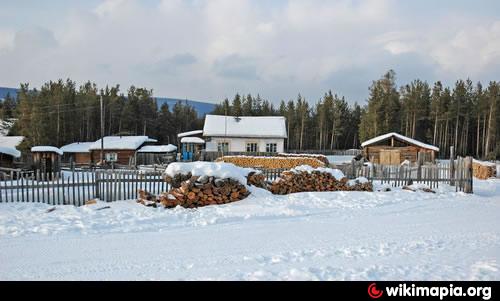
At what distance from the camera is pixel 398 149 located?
4112cm

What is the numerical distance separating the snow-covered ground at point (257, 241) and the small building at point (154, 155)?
26550mm

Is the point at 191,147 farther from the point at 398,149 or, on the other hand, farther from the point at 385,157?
the point at 398,149

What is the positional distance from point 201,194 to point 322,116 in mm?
63039

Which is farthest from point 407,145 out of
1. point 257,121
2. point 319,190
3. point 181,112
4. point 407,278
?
point 181,112

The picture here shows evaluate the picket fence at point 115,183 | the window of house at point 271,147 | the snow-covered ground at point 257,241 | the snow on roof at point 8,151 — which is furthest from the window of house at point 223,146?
the snow-covered ground at point 257,241

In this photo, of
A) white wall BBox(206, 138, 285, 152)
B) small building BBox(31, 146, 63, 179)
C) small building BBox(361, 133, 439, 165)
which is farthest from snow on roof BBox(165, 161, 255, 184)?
small building BBox(361, 133, 439, 165)

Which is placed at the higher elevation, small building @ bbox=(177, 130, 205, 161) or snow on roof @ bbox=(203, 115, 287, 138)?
snow on roof @ bbox=(203, 115, 287, 138)

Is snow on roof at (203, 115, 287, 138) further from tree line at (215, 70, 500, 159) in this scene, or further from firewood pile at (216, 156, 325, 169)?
tree line at (215, 70, 500, 159)

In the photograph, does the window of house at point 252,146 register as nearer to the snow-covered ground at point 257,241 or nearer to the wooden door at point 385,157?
the wooden door at point 385,157

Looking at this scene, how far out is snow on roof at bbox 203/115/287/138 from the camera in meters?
41.6

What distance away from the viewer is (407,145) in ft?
Result: 136

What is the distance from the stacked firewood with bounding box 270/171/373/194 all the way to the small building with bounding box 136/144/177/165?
24.5 metres
